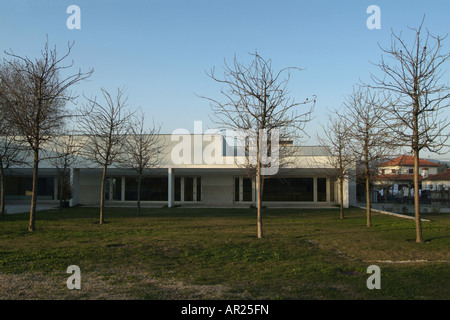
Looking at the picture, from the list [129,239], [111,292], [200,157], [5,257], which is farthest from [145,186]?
[111,292]

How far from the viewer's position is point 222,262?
824 cm

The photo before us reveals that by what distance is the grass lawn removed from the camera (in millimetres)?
5883

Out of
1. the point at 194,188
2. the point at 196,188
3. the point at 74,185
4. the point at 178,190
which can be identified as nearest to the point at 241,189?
the point at 196,188

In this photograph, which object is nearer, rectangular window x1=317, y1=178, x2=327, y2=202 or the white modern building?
the white modern building

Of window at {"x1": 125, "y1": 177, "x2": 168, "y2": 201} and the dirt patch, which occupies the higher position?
window at {"x1": 125, "y1": 177, "x2": 168, "y2": 201}

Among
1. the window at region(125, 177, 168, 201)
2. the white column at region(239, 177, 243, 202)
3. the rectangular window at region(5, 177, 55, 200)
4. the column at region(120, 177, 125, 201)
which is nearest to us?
the white column at region(239, 177, 243, 202)

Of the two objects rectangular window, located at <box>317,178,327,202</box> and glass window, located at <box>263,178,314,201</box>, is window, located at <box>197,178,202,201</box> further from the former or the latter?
rectangular window, located at <box>317,178,327,202</box>

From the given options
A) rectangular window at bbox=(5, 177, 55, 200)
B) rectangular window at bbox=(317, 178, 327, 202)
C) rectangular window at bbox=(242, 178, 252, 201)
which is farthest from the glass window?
rectangular window at bbox=(5, 177, 55, 200)

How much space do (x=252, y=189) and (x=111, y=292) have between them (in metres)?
26.0

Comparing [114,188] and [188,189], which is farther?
[114,188]

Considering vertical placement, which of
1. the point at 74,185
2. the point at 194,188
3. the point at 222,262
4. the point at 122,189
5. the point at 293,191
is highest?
the point at 74,185

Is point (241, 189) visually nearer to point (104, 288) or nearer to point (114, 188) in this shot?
point (114, 188)

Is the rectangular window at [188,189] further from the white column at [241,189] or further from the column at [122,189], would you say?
the column at [122,189]
